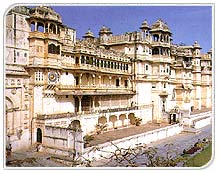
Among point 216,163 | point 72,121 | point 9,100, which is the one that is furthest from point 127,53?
point 216,163

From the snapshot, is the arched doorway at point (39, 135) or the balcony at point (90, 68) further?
the balcony at point (90, 68)

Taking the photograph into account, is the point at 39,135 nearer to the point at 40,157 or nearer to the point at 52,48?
the point at 40,157

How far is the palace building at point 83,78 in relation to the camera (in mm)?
9672

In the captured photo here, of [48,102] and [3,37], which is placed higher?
[3,37]

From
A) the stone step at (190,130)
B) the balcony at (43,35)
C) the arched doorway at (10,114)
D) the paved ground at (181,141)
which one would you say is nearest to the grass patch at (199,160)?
the paved ground at (181,141)

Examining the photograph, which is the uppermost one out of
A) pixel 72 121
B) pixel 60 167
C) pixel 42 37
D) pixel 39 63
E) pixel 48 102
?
pixel 42 37

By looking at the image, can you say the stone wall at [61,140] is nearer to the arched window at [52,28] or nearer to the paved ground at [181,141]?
the paved ground at [181,141]

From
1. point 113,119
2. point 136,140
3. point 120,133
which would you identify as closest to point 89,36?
point 113,119

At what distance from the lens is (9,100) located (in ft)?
30.5

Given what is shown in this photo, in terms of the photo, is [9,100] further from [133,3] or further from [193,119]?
[193,119]

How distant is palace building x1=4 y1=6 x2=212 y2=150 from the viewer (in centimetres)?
967

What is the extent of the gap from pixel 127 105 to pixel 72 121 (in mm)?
4477

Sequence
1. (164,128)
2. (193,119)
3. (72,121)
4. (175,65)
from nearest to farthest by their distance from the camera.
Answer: (72,121) → (164,128) → (193,119) → (175,65)

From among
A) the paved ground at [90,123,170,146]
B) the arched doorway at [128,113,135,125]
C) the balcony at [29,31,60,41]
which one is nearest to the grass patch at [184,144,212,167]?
the paved ground at [90,123,170,146]
